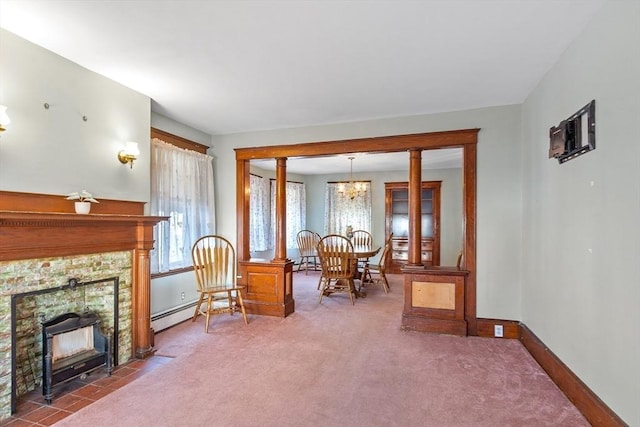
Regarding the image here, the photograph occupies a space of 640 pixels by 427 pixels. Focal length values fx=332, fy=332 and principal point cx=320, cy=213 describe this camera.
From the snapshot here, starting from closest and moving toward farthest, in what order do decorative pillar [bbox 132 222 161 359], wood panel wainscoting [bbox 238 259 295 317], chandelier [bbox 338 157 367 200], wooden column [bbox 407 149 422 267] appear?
decorative pillar [bbox 132 222 161 359] → wooden column [bbox 407 149 422 267] → wood panel wainscoting [bbox 238 259 295 317] → chandelier [bbox 338 157 367 200]

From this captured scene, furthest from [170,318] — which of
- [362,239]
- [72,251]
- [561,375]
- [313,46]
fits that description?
[362,239]

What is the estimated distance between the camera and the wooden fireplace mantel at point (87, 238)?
222 centimetres

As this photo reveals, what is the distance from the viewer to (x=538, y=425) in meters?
2.09

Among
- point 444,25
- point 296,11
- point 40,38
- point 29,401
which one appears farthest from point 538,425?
point 40,38

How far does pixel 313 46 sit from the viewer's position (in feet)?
7.96

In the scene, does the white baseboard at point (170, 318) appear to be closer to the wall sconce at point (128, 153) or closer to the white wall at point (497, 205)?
the wall sconce at point (128, 153)

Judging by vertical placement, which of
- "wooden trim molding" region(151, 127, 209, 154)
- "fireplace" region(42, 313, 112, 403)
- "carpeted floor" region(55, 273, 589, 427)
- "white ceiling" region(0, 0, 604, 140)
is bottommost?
"carpeted floor" region(55, 273, 589, 427)

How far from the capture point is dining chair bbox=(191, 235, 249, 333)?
155 inches

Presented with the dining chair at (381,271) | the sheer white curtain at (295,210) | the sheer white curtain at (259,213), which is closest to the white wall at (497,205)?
the dining chair at (381,271)

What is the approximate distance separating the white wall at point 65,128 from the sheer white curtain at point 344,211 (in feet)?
18.2

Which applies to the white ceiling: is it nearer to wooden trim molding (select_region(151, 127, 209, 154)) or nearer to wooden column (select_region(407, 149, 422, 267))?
wooden trim molding (select_region(151, 127, 209, 154))

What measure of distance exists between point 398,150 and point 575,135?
1.97 meters

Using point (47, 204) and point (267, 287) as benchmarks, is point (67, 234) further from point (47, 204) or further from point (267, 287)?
point (267, 287)

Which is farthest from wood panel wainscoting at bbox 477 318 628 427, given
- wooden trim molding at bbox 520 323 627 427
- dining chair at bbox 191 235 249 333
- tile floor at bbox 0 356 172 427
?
tile floor at bbox 0 356 172 427
